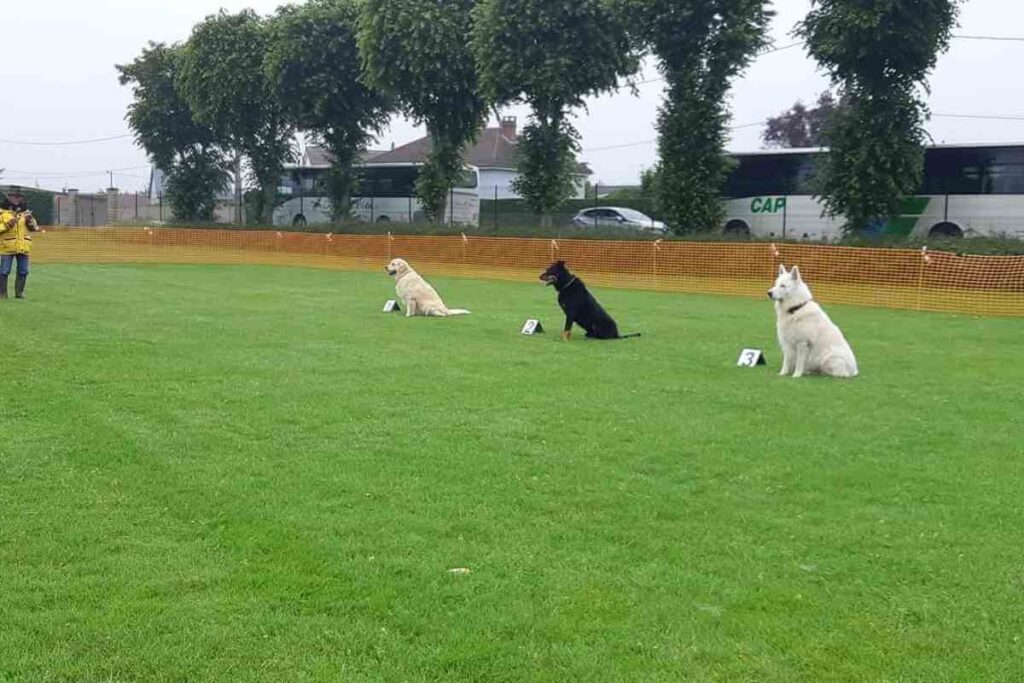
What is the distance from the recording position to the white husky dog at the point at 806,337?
9.30m

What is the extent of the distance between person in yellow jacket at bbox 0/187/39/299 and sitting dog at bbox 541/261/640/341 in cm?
846

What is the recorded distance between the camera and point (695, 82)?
2634cm

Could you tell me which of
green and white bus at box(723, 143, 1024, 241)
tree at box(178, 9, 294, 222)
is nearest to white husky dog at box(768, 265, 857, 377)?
green and white bus at box(723, 143, 1024, 241)

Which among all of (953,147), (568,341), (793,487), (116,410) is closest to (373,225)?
(953,147)

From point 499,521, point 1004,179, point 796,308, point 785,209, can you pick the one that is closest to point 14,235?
point 796,308

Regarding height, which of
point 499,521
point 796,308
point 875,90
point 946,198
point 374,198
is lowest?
point 499,521

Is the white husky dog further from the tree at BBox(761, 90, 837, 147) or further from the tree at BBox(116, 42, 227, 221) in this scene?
the tree at BBox(761, 90, 837, 147)

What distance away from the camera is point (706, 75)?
2627 cm

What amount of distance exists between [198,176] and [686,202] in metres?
Answer: 26.6

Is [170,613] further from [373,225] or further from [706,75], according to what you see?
[373,225]

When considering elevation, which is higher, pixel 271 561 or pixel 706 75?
pixel 706 75

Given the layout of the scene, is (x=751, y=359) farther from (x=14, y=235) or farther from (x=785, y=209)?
(x=785, y=209)

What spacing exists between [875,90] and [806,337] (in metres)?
17.3

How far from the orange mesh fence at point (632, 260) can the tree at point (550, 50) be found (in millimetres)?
5424
